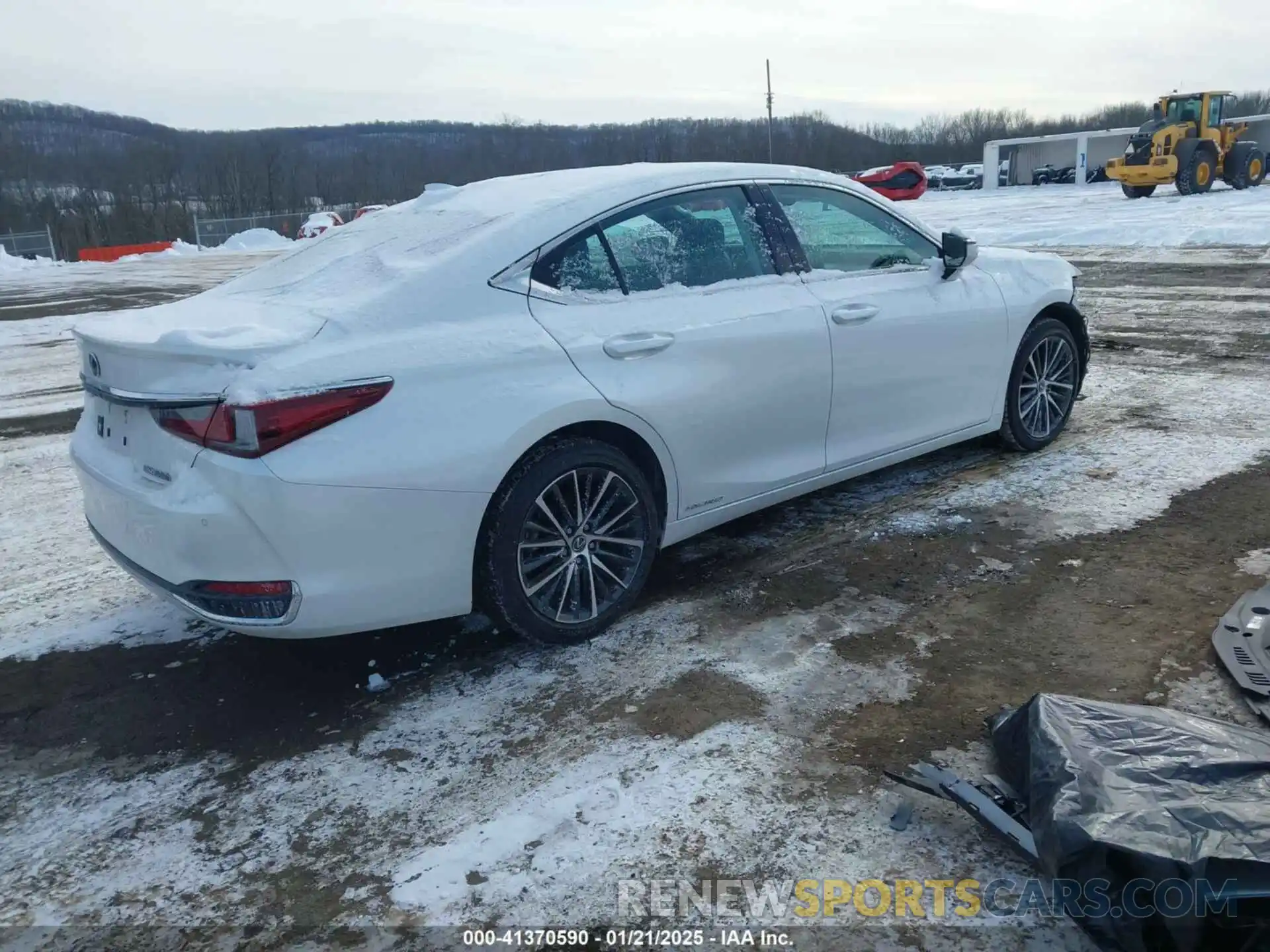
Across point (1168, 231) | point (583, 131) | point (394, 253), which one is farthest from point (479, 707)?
point (583, 131)

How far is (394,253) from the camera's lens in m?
3.49

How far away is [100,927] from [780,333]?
9.71ft

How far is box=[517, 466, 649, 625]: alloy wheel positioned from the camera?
3.31 m

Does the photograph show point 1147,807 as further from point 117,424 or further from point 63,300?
point 63,300

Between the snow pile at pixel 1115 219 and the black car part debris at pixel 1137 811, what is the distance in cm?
958

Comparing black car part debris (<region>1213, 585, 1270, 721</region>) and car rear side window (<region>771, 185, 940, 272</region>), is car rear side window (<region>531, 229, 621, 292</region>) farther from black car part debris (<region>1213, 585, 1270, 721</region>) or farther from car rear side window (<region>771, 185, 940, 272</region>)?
black car part debris (<region>1213, 585, 1270, 721</region>)

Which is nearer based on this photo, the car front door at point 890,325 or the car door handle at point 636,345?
the car door handle at point 636,345

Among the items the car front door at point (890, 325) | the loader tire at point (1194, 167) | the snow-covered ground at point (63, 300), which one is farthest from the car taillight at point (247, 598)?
A: the loader tire at point (1194, 167)

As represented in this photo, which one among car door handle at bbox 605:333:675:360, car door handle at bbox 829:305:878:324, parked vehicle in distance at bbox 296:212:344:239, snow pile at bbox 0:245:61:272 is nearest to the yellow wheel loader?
parked vehicle in distance at bbox 296:212:344:239

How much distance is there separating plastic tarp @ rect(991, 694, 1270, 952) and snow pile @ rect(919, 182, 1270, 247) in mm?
9581

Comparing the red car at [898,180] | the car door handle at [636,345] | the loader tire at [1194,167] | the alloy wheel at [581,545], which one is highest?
the red car at [898,180]

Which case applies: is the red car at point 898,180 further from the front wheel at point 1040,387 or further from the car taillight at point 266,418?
the car taillight at point 266,418

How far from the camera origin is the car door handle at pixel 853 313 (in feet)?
13.5

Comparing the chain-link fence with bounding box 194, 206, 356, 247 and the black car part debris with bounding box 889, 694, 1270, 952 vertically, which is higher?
the chain-link fence with bounding box 194, 206, 356, 247
